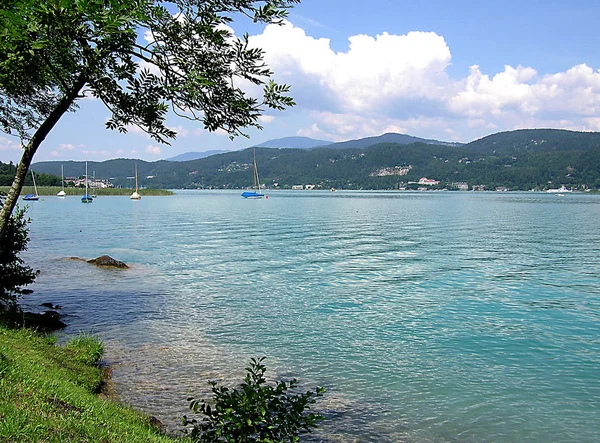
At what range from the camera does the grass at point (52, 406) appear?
6.52 m

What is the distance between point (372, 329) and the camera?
18.9 metres

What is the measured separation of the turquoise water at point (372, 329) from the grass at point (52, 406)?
1.76 meters

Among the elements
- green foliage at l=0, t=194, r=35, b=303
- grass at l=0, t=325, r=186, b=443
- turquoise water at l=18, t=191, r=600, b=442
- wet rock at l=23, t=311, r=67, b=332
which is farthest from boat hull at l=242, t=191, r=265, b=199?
grass at l=0, t=325, r=186, b=443

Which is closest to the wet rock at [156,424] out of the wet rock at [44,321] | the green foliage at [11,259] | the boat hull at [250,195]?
the wet rock at [44,321]

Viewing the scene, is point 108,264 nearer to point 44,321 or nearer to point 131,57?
point 44,321

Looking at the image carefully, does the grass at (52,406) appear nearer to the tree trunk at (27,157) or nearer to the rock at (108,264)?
the tree trunk at (27,157)

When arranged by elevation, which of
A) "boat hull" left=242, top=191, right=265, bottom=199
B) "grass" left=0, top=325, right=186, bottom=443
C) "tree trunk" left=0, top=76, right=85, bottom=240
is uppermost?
"tree trunk" left=0, top=76, right=85, bottom=240

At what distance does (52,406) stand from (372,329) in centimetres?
1307

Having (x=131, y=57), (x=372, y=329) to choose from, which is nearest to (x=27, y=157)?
(x=131, y=57)

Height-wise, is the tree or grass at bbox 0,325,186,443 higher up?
the tree

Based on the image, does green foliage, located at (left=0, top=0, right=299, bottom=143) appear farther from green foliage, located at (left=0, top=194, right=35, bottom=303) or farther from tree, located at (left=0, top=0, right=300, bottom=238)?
green foliage, located at (left=0, top=194, right=35, bottom=303)

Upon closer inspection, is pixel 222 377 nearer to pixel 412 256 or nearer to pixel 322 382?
pixel 322 382

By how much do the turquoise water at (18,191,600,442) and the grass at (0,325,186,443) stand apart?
5.78 ft

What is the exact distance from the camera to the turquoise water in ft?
39.8
